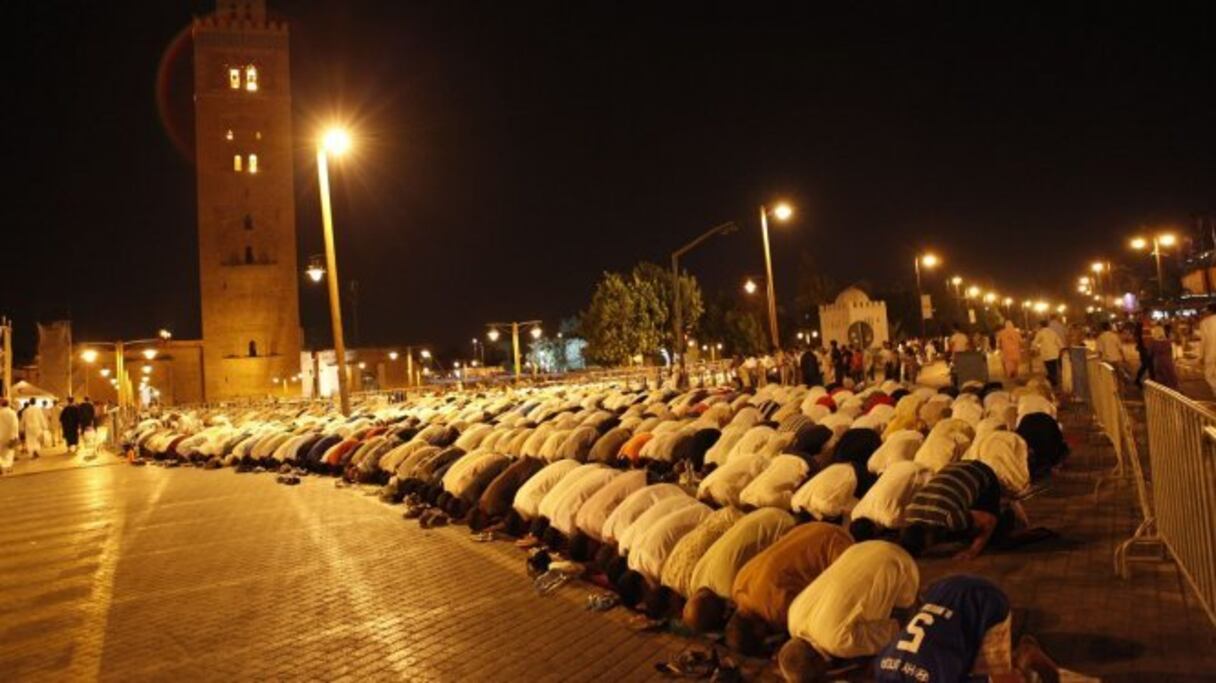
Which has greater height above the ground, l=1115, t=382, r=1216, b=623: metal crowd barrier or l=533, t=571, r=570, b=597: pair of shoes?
l=1115, t=382, r=1216, b=623: metal crowd barrier

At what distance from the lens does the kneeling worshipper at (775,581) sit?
6.39 meters

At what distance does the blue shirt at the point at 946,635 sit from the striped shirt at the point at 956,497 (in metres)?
3.17

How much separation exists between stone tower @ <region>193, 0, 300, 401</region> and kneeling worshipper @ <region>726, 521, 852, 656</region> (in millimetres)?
71957

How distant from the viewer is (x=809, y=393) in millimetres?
17641

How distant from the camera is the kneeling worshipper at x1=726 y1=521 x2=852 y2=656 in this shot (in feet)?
21.0

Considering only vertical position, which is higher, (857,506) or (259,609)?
(857,506)

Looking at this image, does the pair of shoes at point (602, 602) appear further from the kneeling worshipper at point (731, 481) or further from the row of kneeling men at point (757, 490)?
the kneeling worshipper at point (731, 481)

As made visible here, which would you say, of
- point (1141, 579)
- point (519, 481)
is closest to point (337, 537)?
point (519, 481)

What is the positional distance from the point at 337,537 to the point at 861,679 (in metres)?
8.65

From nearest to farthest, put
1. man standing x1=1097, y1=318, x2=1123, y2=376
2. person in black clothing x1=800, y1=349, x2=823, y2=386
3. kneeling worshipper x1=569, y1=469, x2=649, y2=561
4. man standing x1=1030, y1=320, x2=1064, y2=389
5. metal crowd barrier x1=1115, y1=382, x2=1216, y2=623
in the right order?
metal crowd barrier x1=1115, y1=382, x2=1216, y2=623
kneeling worshipper x1=569, y1=469, x2=649, y2=561
man standing x1=1097, y1=318, x2=1123, y2=376
man standing x1=1030, y1=320, x2=1064, y2=389
person in black clothing x1=800, y1=349, x2=823, y2=386

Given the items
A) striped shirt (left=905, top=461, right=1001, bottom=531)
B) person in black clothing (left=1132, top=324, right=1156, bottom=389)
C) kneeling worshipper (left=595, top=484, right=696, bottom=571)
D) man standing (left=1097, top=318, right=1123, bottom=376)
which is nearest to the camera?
striped shirt (left=905, top=461, right=1001, bottom=531)

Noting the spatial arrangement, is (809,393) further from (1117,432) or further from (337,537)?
(337,537)

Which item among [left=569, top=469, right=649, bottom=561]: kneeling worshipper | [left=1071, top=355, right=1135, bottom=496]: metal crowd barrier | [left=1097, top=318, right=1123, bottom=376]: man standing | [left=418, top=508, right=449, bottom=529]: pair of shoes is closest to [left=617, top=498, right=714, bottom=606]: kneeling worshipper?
[left=569, top=469, right=649, bottom=561]: kneeling worshipper

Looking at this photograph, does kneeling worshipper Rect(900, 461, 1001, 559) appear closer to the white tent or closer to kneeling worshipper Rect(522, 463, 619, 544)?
kneeling worshipper Rect(522, 463, 619, 544)
